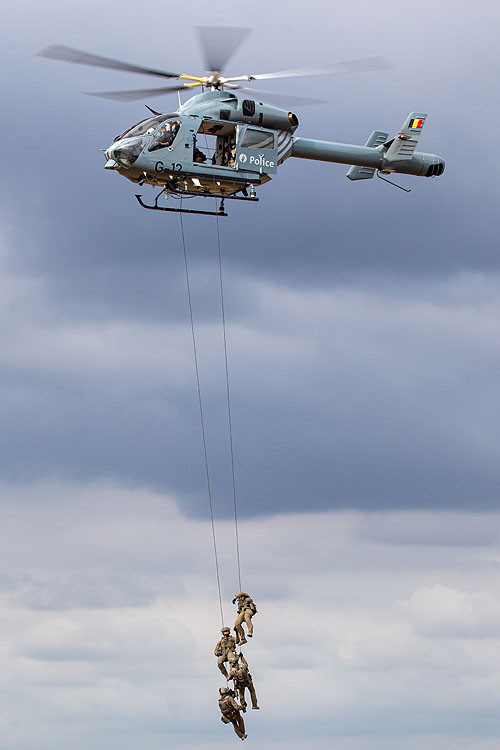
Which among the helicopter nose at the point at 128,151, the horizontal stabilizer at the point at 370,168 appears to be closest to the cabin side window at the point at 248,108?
the helicopter nose at the point at 128,151

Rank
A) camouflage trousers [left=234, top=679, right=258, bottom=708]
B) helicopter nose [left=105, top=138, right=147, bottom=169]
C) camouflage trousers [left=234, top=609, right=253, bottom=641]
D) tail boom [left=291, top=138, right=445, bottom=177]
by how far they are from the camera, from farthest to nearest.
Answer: tail boom [left=291, top=138, right=445, bottom=177], camouflage trousers [left=234, top=679, right=258, bottom=708], camouflage trousers [left=234, top=609, right=253, bottom=641], helicopter nose [left=105, top=138, right=147, bottom=169]

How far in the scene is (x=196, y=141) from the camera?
183 feet

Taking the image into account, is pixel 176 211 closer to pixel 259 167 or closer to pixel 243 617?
pixel 259 167

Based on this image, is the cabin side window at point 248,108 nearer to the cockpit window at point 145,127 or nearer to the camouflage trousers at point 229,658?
the cockpit window at point 145,127

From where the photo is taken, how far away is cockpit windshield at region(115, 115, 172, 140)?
2162 inches

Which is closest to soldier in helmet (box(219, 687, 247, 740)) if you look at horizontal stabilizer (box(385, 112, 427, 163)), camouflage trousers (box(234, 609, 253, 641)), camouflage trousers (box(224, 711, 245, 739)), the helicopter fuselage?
camouflage trousers (box(224, 711, 245, 739))

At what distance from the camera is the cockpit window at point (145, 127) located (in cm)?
5491

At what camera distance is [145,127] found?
55.0m

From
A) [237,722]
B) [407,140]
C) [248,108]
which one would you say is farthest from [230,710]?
[407,140]

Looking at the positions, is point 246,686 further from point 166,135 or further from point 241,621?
point 166,135

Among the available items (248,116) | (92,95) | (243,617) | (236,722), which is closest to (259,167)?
(248,116)

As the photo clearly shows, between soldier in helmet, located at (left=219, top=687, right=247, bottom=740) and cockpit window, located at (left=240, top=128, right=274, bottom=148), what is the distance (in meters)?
19.3

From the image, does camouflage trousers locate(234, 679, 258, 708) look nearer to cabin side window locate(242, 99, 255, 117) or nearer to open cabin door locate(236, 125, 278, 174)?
open cabin door locate(236, 125, 278, 174)

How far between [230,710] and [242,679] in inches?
51.4
